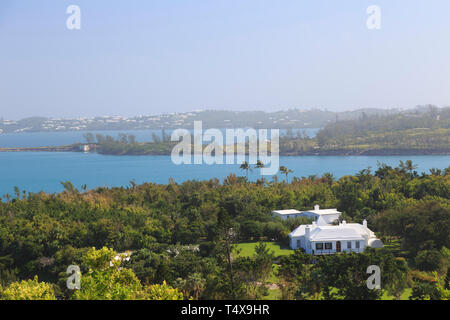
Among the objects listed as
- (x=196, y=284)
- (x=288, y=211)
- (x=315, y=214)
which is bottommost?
(x=196, y=284)

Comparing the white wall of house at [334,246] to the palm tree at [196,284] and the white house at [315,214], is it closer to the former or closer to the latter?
the white house at [315,214]

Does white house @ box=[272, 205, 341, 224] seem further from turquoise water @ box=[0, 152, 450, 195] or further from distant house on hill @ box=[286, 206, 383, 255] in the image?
turquoise water @ box=[0, 152, 450, 195]

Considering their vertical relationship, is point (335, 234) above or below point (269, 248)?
above

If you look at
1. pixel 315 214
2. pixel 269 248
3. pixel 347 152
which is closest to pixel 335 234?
pixel 269 248

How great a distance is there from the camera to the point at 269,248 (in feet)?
61.5

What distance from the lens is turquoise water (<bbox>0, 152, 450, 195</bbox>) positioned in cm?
5362

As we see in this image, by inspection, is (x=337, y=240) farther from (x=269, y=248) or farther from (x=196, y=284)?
(x=196, y=284)

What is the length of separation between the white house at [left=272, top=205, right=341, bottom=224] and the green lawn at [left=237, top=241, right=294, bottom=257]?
8.80ft

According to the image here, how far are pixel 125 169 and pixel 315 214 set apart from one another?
47.6 m
